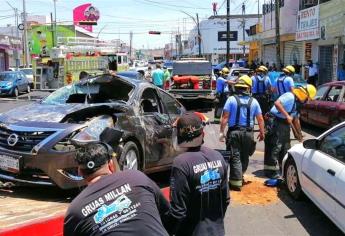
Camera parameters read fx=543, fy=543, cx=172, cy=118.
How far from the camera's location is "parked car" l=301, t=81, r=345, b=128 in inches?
500

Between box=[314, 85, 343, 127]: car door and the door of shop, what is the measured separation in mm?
14352

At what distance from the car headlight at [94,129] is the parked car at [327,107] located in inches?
281

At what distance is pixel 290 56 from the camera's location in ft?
120

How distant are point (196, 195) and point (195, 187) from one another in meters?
0.05

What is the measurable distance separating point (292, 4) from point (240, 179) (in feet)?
93.5

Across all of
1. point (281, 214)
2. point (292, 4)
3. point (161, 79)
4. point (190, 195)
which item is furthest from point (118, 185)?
point (292, 4)

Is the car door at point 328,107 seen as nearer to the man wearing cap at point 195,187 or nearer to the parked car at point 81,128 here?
the parked car at point 81,128

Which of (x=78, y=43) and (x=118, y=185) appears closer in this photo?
(x=118, y=185)

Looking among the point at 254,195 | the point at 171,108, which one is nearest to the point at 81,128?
the point at 171,108

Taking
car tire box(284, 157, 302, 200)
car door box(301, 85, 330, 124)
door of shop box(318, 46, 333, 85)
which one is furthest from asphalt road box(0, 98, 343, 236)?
door of shop box(318, 46, 333, 85)

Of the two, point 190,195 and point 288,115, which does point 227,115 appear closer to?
point 288,115

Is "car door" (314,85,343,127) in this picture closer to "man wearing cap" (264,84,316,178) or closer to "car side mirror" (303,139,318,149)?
"man wearing cap" (264,84,316,178)

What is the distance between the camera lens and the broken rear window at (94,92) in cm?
823

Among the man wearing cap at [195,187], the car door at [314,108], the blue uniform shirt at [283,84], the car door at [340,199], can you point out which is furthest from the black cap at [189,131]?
the car door at [314,108]
